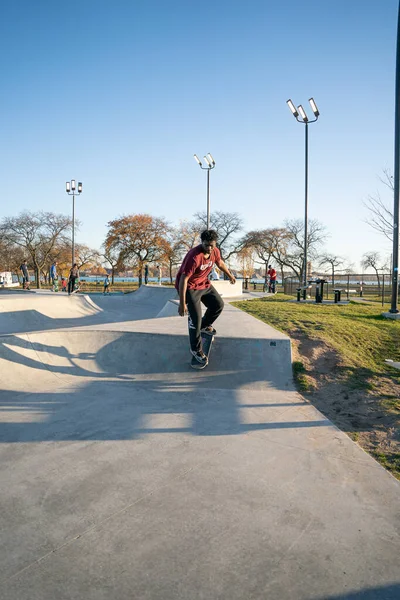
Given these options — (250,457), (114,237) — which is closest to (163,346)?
(250,457)

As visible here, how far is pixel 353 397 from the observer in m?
4.96

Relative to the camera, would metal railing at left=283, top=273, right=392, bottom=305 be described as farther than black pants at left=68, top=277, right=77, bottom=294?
Yes

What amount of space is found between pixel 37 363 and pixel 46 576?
446cm

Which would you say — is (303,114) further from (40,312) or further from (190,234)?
(190,234)

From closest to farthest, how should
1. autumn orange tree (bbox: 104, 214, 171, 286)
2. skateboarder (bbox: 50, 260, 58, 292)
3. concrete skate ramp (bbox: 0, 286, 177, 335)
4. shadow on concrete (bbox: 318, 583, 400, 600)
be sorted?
shadow on concrete (bbox: 318, 583, 400, 600)
concrete skate ramp (bbox: 0, 286, 177, 335)
skateboarder (bbox: 50, 260, 58, 292)
autumn orange tree (bbox: 104, 214, 171, 286)

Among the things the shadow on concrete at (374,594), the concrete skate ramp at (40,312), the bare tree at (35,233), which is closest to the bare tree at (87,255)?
the bare tree at (35,233)

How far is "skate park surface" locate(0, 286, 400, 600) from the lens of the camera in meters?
1.86

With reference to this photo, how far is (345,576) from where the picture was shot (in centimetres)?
188

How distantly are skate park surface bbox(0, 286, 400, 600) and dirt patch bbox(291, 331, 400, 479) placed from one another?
22 centimetres

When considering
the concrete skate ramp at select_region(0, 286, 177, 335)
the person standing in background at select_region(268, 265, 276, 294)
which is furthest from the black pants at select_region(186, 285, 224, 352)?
the person standing in background at select_region(268, 265, 276, 294)

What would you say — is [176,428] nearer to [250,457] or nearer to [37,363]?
[250,457]

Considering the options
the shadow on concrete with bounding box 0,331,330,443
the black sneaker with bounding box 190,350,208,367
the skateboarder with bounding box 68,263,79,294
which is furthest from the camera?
the skateboarder with bounding box 68,263,79,294

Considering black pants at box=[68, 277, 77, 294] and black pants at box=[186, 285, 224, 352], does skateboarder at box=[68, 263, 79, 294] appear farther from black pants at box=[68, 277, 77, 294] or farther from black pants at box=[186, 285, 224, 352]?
black pants at box=[186, 285, 224, 352]

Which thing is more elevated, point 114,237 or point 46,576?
point 114,237
